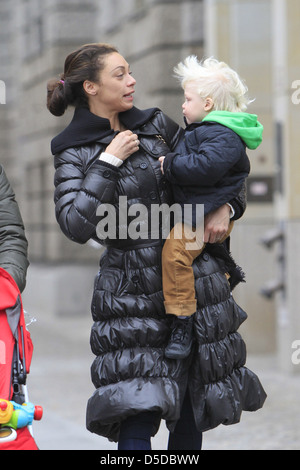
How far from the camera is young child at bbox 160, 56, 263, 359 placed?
12.5ft

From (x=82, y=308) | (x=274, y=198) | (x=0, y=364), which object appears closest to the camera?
(x=0, y=364)

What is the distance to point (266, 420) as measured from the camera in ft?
23.2

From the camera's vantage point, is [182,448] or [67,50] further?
[67,50]

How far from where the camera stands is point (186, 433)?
13.5 feet

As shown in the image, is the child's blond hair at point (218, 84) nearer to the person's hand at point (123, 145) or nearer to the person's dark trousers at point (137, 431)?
the person's hand at point (123, 145)

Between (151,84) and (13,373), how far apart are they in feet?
27.0

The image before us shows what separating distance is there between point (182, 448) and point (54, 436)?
252cm

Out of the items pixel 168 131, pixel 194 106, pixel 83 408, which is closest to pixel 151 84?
pixel 83 408

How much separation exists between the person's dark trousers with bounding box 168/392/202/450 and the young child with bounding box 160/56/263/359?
1.09ft

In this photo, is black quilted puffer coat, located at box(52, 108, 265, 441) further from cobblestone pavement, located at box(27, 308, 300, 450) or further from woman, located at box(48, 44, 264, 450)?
cobblestone pavement, located at box(27, 308, 300, 450)

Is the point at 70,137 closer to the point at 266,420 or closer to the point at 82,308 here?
the point at 266,420

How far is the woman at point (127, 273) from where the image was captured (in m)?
3.86

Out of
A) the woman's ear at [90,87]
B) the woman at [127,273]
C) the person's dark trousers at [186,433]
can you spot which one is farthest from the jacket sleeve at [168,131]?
the person's dark trousers at [186,433]
